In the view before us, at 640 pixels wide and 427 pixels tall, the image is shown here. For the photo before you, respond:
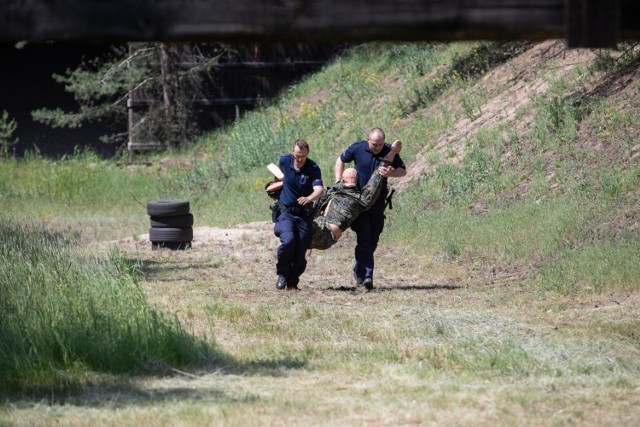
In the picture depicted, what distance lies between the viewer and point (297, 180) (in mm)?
13211

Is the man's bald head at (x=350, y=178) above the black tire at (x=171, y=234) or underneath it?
above

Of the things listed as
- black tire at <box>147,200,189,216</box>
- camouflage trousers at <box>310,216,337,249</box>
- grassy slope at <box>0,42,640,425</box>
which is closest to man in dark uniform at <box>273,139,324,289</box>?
camouflage trousers at <box>310,216,337,249</box>

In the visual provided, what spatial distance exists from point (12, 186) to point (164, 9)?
1940cm

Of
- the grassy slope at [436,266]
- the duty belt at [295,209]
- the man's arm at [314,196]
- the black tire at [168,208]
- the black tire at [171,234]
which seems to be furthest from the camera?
the black tire at [168,208]

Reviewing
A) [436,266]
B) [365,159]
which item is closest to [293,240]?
[365,159]

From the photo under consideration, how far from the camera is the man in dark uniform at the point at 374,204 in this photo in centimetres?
1359

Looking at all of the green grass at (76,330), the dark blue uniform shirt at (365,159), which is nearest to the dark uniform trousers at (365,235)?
the dark blue uniform shirt at (365,159)

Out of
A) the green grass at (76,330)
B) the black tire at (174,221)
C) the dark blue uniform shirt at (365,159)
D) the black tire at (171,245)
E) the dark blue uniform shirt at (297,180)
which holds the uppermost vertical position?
the dark blue uniform shirt at (365,159)

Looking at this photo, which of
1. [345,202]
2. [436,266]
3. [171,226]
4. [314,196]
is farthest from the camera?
[171,226]

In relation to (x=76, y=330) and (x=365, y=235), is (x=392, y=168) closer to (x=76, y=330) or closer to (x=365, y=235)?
(x=365, y=235)

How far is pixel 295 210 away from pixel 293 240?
0.34 m

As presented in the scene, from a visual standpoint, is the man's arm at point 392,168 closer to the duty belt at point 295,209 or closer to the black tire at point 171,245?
the duty belt at point 295,209

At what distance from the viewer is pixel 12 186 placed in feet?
82.5

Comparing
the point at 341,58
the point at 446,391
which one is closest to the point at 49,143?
the point at 341,58
